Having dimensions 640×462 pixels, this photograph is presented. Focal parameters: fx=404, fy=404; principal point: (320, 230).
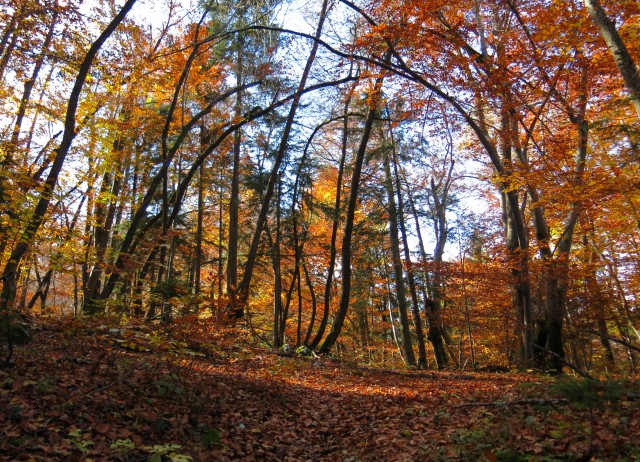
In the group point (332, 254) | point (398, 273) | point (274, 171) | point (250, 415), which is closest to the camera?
point (250, 415)

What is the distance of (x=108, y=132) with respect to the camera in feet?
45.6

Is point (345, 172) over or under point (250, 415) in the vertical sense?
over

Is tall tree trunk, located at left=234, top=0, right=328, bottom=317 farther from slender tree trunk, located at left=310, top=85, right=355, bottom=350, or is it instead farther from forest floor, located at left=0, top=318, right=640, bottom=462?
forest floor, located at left=0, top=318, right=640, bottom=462

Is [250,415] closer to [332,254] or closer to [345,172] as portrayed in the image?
[332,254]

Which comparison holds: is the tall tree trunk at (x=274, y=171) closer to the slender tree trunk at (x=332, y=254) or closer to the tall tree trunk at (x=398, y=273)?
the slender tree trunk at (x=332, y=254)

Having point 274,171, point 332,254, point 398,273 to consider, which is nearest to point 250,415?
point 274,171

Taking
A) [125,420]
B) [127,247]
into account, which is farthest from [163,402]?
[127,247]

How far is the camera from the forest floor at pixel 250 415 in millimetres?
3623

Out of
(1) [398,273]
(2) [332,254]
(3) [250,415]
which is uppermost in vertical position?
(2) [332,254]

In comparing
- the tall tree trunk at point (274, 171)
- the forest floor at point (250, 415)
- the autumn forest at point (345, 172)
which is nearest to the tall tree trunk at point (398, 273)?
the autumn forest at point (345, 172)

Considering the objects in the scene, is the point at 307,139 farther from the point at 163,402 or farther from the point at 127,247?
the point at 163,402

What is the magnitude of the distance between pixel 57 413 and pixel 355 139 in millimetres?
14840

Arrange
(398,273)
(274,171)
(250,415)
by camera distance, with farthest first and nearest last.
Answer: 1. (398,273)
2. (274,171)
3. (250,415)

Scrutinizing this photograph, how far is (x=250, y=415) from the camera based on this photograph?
5641 millimetres
